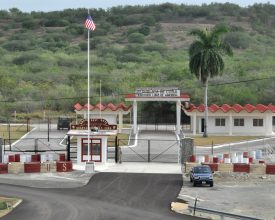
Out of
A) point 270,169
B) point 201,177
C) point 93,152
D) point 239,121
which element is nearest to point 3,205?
point 201,177

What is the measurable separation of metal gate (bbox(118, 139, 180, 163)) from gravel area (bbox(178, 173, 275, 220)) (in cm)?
971

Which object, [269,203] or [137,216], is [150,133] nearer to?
[269,203]

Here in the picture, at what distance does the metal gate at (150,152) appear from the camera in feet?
184

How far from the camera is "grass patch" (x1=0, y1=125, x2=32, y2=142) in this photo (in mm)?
75756

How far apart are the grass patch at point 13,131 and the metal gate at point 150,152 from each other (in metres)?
13.8

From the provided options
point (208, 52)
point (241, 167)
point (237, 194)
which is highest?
point (208, 52)

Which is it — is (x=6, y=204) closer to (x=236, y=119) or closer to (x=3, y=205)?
(x=3, y=205)

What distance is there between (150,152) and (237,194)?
2320 centimetres

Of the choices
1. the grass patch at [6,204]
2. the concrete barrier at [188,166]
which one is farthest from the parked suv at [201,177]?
the grass patch at [6,204]

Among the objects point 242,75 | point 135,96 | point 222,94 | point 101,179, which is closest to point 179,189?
point 101,179

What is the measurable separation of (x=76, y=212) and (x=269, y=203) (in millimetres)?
10962

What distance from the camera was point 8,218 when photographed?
98.1 ft

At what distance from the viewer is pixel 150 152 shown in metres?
61.3

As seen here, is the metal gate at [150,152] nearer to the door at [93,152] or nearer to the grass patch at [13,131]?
the door at [93,152]
